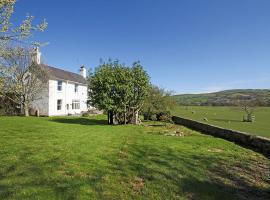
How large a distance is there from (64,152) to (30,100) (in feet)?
96.8

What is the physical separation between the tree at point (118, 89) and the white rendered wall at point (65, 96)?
13469 millimetres

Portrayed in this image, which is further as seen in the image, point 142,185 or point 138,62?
point 138,62

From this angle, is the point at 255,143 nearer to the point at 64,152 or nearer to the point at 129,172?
the point at 129,172

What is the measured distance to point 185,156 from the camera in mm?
11359

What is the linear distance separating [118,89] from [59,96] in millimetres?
18368

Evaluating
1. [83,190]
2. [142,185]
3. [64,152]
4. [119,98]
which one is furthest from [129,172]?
[119,98]

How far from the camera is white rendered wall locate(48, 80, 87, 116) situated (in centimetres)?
3944

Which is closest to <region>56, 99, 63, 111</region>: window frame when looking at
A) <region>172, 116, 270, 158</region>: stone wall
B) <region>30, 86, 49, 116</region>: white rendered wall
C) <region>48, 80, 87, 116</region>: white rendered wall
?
<region>48, 80, 87, 116</region>: white rendered wall

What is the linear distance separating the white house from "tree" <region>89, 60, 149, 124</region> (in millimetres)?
5600

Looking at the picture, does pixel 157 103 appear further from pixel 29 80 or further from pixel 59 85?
pixel 29 80

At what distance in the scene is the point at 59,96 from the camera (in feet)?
137

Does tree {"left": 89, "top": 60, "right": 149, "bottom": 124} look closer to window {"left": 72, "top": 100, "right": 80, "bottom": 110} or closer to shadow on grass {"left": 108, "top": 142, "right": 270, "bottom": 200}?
shadow on grass {"left": 108, "top": 142, "right": 270, "bottom": 200}

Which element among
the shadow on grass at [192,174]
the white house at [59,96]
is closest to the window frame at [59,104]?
the white house at [59,96]

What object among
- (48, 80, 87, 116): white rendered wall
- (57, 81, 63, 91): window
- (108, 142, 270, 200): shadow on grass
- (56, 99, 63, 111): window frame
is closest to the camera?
(108, 142, 270, 200): shadow on grass
